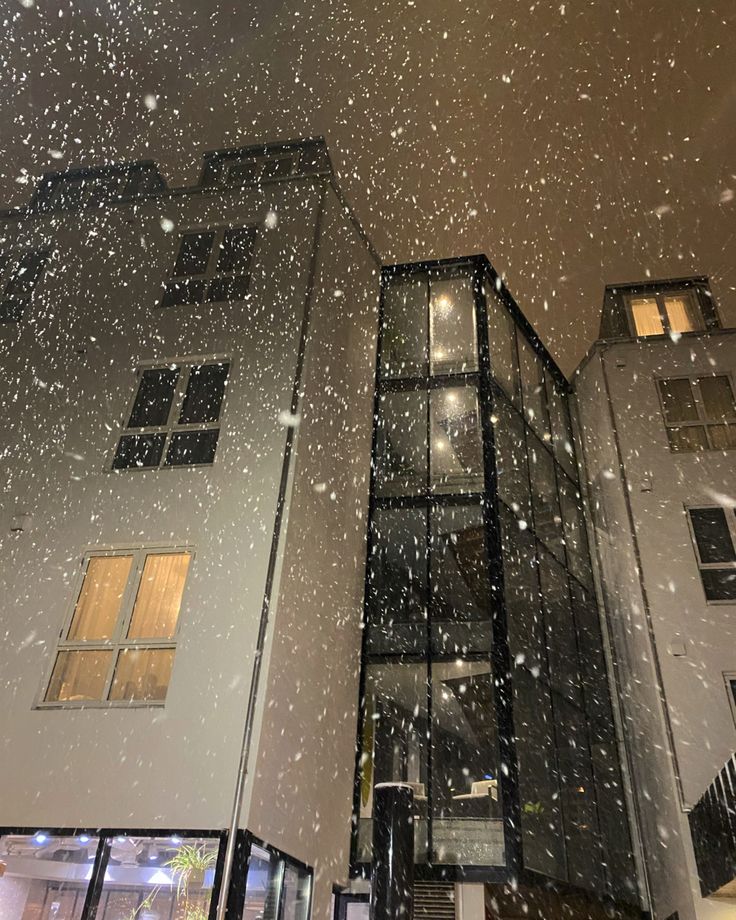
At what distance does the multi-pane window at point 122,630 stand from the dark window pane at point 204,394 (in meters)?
1.89

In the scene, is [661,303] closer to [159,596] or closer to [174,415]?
[174,415]

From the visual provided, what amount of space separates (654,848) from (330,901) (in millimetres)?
4638

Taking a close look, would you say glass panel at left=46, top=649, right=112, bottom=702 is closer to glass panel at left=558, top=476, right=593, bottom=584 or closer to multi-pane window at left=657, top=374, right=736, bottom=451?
glass panel at left=558, top=476, right=593, bottom=584

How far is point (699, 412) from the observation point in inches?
472

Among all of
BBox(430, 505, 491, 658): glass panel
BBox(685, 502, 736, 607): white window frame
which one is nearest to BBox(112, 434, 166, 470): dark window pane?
BBox(430, 505, 491, 658): glass panel

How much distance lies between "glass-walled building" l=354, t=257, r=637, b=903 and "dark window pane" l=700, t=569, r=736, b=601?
1749mm

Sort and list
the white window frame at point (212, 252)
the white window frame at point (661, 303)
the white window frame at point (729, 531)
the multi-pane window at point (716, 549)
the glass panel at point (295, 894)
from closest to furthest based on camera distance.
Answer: the glass panel at point (295, 894), the white window frame at point (212, 252), the white window frame at point (729, 531), the multi-pane window at point (716, 549), the white window frame at point (661, 303)

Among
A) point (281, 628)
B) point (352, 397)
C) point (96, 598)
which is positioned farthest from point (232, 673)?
point (352, 397)

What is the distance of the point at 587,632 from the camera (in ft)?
36.2

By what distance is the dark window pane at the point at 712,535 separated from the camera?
10.8 meters

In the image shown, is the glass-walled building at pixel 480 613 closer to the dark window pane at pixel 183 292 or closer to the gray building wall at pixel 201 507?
→ the gray building wall at pixel 201 507

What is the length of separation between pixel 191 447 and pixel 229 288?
2734 millimetres

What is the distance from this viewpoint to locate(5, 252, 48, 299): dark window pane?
11344 millimetres

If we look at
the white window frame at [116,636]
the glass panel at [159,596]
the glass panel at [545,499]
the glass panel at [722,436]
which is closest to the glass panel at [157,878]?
the white window frame at [116,636]
